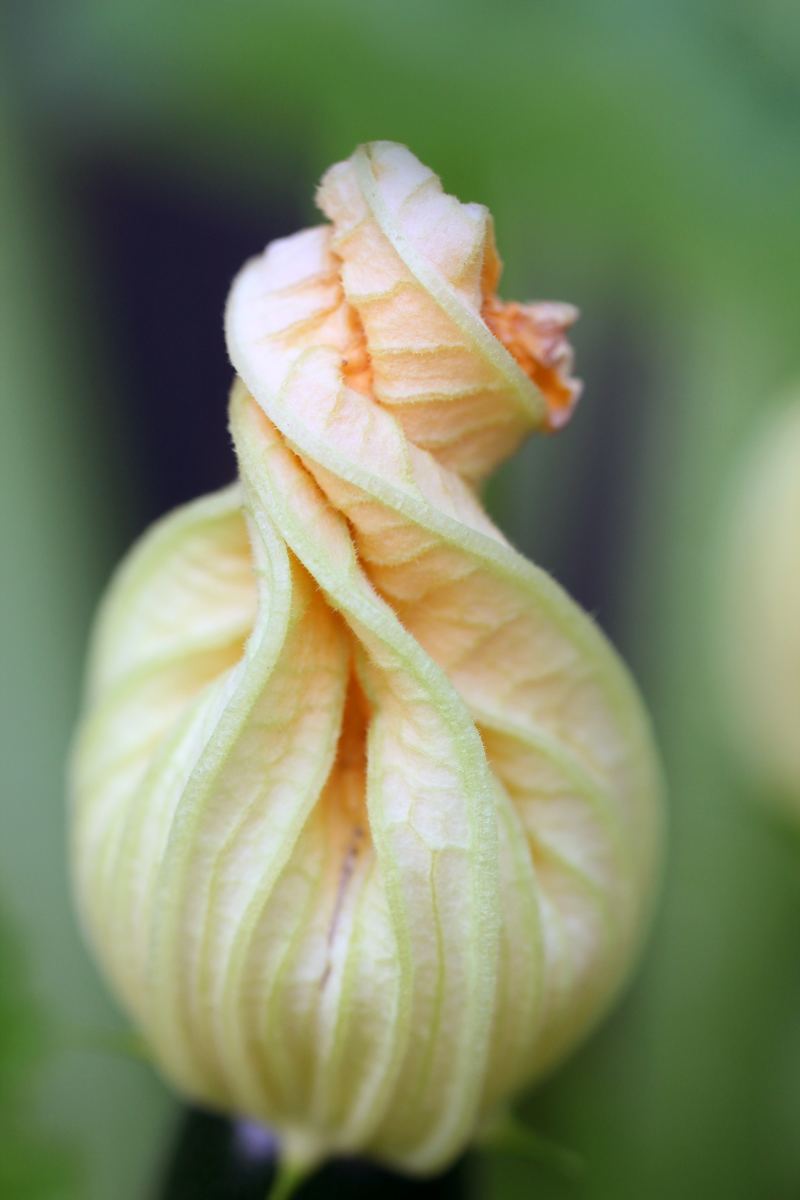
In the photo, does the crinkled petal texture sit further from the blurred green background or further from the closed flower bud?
the closed flower bud

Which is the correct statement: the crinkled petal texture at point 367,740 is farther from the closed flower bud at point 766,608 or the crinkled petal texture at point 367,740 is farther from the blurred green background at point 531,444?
the closed flower bud at point 766,608

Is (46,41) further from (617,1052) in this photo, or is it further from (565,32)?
(617,1052)

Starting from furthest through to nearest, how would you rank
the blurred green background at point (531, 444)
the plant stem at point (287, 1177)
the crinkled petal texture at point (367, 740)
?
the blurred green background at point (531, 444)
the plant stem at point (287, 1177)
the crinkled petal texture at point (367, 740)

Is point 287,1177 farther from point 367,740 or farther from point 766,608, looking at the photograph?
point 766,608

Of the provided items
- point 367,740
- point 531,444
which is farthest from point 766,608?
point 367,740

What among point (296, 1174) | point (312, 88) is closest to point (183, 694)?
point (296, 1174)

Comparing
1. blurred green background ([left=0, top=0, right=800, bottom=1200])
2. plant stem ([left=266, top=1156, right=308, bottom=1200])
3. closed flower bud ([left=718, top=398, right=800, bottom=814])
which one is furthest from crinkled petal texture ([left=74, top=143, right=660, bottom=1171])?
closed flower bud ([left=718, top=398, right=800, bottom=814])

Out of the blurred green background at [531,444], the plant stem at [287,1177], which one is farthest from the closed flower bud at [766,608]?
the plant stem at [287,1177]
